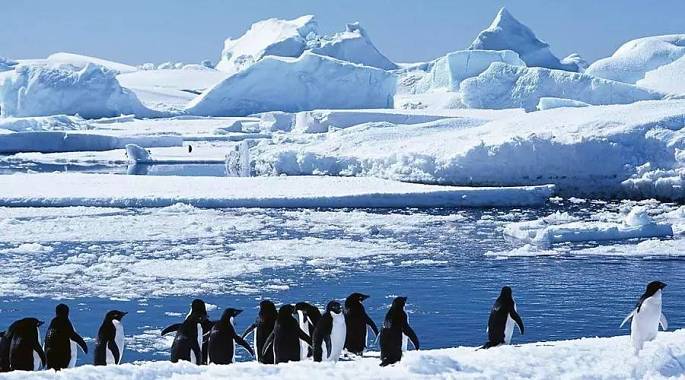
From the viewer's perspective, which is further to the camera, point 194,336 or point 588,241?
point 588,241

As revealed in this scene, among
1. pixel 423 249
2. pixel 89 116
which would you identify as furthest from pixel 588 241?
pixel 89 116

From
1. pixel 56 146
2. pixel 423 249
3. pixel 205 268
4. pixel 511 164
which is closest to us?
pixel 205 268

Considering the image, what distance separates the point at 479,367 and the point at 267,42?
7990 cm

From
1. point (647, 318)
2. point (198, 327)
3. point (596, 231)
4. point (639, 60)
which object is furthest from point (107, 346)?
point (639, 60)

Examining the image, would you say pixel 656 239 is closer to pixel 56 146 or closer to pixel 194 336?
pixel 194 336

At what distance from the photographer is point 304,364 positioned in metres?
5.42

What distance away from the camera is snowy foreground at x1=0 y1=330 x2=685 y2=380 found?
509cm

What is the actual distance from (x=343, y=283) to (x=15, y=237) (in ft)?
20.0

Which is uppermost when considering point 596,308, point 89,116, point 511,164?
point 89,116

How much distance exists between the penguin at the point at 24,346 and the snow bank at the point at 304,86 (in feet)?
130

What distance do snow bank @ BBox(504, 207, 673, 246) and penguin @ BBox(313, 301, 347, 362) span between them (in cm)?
890

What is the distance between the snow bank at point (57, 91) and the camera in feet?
148

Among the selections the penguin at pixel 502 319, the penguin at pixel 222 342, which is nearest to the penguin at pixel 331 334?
the penguin at pixel 222 342

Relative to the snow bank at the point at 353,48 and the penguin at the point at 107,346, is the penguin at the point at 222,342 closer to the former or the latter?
the penguin at the point at 107,346
